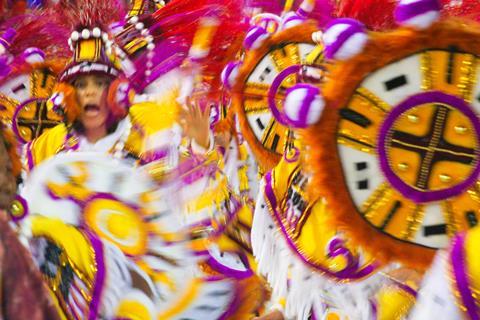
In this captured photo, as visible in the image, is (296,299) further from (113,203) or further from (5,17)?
(5,17)

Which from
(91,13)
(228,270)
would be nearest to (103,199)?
(228,270)

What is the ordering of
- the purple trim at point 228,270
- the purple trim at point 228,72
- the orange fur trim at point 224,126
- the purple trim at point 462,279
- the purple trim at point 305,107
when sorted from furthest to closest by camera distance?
the orange fur trim at point 224,126
the purple trim at point 228,72
the purple trim at point 228,270
the purple trim at point 305,107
the purple trim at point 462,279

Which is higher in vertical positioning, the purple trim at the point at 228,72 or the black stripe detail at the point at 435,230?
the black stripe detail at the point at 435,230

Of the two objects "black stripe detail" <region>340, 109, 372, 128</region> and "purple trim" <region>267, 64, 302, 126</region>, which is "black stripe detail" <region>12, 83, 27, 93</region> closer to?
"purple trim" <region>267, 64, 302, 126</region>

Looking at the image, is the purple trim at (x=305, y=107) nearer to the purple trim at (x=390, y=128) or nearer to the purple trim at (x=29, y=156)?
the purple trim at (x=390, y=128)

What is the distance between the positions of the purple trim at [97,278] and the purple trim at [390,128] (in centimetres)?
57

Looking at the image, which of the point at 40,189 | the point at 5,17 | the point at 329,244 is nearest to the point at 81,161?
the point at 40,189

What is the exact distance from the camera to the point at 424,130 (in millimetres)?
1367

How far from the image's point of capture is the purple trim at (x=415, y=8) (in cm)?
134

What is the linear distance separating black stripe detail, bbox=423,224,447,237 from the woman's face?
153 centimetres

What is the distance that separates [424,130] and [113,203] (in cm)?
60

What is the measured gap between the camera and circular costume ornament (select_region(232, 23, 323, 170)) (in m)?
2.60

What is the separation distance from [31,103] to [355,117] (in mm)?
2621

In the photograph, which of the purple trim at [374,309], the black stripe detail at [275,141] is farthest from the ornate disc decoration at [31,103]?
the purple trim at [374,309]
